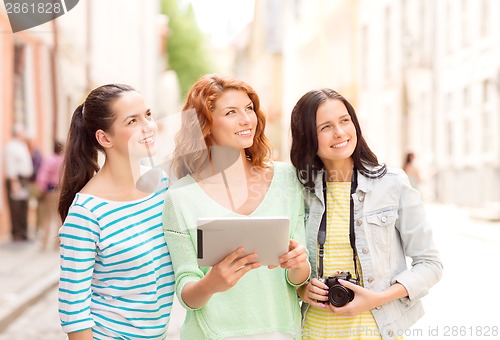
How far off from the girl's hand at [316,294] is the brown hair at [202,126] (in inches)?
16.6

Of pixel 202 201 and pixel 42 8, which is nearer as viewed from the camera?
pixel 202 201

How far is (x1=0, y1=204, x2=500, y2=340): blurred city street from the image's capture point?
519 centimetres

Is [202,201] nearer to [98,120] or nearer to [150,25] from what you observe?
[98,120]

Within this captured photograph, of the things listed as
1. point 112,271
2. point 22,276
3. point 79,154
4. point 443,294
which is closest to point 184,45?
point 22,276

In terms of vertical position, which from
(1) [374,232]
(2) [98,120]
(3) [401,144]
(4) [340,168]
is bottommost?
(3) [401,144]

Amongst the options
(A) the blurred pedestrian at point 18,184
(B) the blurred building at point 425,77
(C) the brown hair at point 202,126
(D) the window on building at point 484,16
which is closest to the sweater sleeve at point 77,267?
(C) the brown hair at point 202,126

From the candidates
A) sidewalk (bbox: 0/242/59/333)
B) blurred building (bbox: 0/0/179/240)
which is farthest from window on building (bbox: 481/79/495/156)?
sidewalk (bbox: 0/242/59/333)

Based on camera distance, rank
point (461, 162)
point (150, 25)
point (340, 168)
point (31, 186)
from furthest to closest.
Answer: point (150, 25)
point (461, 162)
point (31, 186)
point (340, 168)

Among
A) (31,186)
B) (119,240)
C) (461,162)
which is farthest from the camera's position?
(461,162)

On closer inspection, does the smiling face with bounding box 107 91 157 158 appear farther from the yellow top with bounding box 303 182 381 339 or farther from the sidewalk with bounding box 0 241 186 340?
the sidewalk with bounding box 0 241 186 340

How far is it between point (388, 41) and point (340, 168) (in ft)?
76.0

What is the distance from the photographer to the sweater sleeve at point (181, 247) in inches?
90.1

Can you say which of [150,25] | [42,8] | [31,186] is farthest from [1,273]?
[150,25]

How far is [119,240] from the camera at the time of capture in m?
2.34
